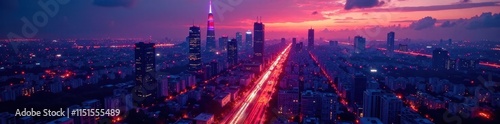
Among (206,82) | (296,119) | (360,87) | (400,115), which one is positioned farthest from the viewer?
(206,82)

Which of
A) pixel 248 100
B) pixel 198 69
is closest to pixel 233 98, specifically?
pixel 248 100

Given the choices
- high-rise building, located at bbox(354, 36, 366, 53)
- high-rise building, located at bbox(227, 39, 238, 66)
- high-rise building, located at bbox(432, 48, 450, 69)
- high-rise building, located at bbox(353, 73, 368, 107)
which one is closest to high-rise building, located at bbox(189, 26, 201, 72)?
high-rise building, located at bbox(227, 39, 238, 66)

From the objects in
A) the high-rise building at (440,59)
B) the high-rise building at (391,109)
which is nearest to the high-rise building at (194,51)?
the high-rise building at (391,109)

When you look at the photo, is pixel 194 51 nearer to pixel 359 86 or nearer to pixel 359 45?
pixel 359 86

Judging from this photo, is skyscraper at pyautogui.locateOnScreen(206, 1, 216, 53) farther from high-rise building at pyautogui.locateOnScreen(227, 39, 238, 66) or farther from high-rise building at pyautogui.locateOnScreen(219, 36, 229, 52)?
high-rise building at pyautogui.locateOnScreen(219, 36, 229, 52)

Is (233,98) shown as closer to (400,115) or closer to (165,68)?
(400,115)

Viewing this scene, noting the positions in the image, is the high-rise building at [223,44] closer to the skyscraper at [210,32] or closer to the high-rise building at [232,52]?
the skyscraper at [210,32]
